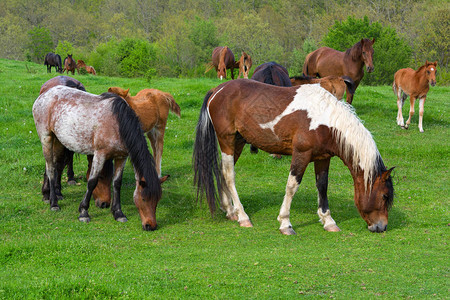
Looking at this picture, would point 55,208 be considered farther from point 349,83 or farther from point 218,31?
point 218,31

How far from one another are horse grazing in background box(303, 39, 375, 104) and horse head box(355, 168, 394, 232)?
7864 mm

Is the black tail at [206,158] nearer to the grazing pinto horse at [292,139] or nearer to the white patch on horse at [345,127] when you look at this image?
the grazing pinto horse at [292,139]

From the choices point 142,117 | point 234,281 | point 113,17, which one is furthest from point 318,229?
point 113,17

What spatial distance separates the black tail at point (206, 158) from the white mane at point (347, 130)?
149 centimetres

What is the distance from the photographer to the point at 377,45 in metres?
26.8

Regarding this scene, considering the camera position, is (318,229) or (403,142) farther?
(403,142)

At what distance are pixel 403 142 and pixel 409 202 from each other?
4981 mm

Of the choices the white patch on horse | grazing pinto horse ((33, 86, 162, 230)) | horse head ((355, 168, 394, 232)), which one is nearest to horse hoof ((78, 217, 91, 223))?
grazing pinto horse ((33, 86, 162, 230))

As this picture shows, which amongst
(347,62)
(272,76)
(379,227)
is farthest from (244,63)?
(379,227)

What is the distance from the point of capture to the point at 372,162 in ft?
20.3

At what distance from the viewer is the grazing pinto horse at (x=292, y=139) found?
623cm

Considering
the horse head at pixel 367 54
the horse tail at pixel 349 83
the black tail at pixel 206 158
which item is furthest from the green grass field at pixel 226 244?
the horse head at pixel 367 54

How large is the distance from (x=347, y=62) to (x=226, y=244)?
1001 centimetres

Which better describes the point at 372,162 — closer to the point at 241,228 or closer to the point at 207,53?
the point at 241,228
